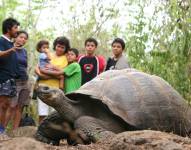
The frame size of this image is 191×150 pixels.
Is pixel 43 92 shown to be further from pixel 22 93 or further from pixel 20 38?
pixel 20 38

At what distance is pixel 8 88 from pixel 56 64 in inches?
33.1

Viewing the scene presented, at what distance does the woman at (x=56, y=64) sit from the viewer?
242 inches

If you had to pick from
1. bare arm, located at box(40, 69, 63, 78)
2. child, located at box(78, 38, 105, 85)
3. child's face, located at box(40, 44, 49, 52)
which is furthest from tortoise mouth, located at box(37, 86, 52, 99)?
child's face, located at box(40, 44, 49, 52)

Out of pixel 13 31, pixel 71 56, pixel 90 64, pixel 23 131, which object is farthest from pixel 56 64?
pixel 23 131

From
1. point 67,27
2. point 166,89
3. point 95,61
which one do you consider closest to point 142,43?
point 95,61

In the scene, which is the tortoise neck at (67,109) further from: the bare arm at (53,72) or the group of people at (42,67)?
the bare arm at (53,72)

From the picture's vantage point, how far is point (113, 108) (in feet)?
14.7

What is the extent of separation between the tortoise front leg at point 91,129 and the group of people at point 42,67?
1375mm

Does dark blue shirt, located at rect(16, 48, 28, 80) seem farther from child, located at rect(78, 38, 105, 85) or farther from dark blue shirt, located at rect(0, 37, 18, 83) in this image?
child, located at rect(78, 38, 105, 85)

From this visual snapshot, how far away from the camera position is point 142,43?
655 cm

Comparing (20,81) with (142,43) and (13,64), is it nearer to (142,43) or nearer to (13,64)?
(13,64)

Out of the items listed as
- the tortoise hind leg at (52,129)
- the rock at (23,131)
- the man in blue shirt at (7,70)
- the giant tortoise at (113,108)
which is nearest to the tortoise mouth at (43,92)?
the giant tortoise at (113,108)

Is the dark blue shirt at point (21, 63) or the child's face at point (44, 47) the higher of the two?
the child's face at point (44, 47)

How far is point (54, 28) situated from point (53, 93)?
1022 cm
